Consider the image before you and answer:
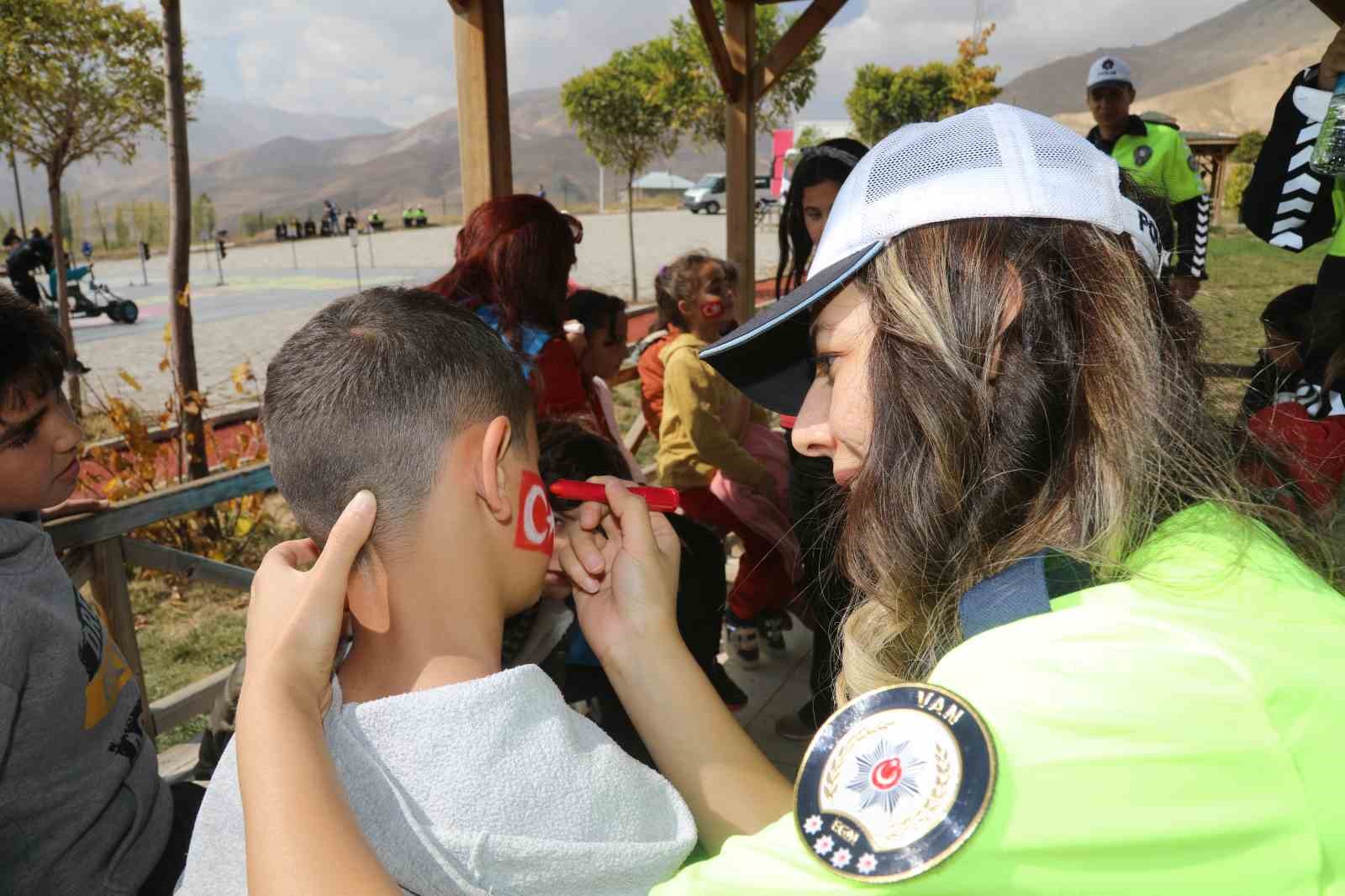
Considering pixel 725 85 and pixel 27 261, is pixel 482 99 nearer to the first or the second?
pixel 725 85

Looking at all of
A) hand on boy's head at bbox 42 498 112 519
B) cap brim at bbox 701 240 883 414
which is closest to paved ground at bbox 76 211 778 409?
hand on boy's head at bbox 42 498 112 519

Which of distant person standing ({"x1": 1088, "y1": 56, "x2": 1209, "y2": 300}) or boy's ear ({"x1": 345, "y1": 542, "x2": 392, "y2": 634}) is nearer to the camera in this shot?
boy's ear ({"x1": 345, "y1": 542, "x2": 392, "y2": 634})

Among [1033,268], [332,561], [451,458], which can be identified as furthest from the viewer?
[451,458]

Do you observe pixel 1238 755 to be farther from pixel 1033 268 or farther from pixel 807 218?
pixel 807 218

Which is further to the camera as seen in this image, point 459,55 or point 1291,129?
point 459,55

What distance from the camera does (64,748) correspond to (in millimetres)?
1450

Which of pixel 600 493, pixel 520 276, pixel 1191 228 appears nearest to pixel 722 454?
pixel 520 276

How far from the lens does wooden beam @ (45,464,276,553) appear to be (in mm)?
2311

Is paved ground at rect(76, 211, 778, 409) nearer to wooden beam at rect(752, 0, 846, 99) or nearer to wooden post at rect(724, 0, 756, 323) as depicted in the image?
wooden post at rect(724, 0, 756, 323)

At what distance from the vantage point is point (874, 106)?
1757 inches

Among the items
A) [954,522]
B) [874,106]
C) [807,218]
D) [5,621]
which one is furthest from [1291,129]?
[874,106]

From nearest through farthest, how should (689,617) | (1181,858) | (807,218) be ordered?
(1181,858), (689,617), (807,218)

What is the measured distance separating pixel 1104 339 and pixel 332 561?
2.88 feet

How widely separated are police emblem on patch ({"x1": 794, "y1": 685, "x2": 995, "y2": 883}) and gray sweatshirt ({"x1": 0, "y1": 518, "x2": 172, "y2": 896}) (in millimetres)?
1224
